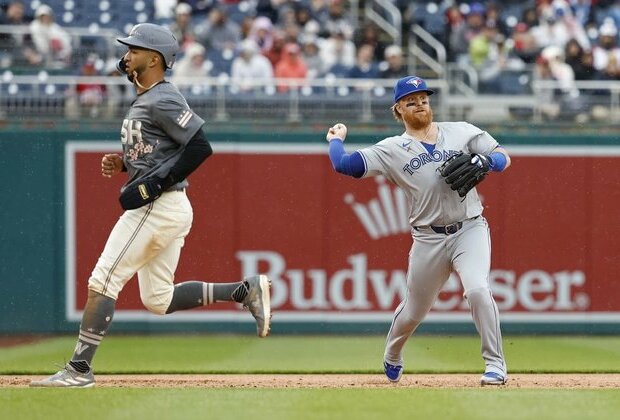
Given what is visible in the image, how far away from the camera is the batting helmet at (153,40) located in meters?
7.03

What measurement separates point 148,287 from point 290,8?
7.19m

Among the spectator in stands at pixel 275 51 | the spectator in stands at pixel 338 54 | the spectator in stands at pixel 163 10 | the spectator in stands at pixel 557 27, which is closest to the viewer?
the spectator in stands at pixel 338 54

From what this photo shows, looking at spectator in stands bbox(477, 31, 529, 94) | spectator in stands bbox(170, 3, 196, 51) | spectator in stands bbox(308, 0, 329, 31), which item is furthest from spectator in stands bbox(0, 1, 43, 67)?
spectator in stands bbox(477, 31, 529, 94)

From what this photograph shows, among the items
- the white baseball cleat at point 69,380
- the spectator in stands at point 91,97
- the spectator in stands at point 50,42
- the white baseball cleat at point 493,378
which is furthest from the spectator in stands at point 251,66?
the white baseball cleat at point 493,378

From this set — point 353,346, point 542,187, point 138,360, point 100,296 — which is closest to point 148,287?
point 100,296

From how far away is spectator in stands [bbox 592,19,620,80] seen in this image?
13258 mm

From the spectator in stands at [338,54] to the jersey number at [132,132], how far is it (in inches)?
240

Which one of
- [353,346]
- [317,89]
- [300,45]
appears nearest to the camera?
[353,346]

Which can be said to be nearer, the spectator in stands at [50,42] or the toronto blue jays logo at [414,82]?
the toronto blue jays logo at [414,82]

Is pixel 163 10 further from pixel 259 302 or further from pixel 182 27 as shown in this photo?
pixel 259 302

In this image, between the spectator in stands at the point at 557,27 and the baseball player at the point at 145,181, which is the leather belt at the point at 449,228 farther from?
the spectator in stands at the point at 557,27

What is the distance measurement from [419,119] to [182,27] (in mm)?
6612

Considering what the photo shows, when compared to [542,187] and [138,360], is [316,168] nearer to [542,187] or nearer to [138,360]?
[542,187]

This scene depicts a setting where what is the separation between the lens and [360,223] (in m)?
11.0
